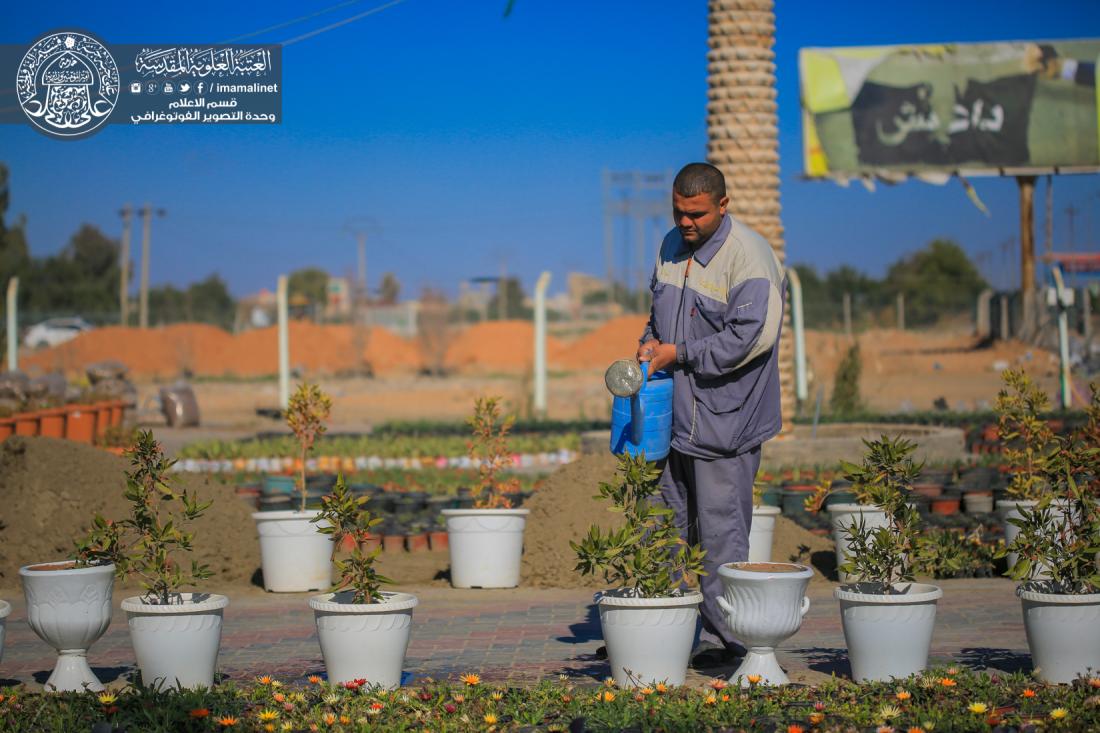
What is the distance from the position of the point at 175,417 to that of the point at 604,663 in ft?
66.4

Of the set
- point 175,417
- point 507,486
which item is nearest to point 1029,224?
point 175,417

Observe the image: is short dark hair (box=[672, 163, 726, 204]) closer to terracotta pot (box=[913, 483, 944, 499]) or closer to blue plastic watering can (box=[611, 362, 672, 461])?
blue plastic watering can (box=[611, 362, 672, 461])

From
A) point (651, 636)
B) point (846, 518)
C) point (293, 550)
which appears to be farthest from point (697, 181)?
point (293, 550)

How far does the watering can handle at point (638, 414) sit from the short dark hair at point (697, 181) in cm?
76

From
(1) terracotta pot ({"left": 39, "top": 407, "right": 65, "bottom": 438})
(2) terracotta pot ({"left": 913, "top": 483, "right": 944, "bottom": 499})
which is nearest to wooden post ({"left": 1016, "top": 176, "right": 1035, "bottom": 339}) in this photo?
(2) terracotta pot ({"left": 913, "top": 483, "right": 944, "bottom": 499})

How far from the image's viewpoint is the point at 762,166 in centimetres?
1368

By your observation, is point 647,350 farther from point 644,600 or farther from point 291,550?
point 291,550

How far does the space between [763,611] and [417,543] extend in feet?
16.0

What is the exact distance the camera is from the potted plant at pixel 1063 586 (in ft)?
16.4

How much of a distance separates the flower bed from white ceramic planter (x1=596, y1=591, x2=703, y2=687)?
0.12 m

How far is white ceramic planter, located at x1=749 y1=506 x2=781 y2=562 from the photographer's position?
7930mm

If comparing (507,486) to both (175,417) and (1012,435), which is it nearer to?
(1012,435)

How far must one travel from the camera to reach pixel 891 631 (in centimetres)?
506

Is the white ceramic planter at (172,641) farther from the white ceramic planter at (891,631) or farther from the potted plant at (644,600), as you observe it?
the white ceramic planter at (891,631)
